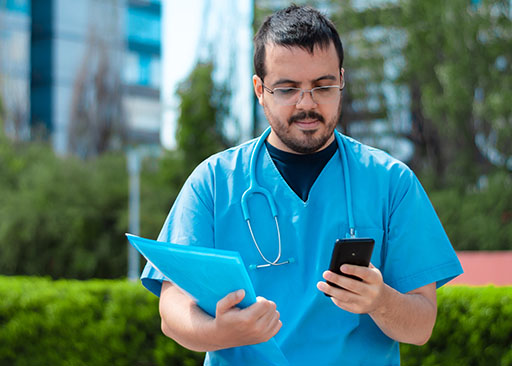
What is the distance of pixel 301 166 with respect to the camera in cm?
190

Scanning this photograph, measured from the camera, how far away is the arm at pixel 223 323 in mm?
1479

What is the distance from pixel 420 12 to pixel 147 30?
24415 mm

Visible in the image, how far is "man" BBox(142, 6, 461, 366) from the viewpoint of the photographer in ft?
5.66

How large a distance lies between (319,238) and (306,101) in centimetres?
36

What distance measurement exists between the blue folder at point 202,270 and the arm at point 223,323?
0.08 ft

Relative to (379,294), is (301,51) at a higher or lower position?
higher

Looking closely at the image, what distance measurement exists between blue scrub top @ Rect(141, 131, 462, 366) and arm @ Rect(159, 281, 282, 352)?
0.16m

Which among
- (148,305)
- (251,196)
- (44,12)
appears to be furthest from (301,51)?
(44,12)

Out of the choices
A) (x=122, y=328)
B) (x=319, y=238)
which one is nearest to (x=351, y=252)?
(x=319, y=238)

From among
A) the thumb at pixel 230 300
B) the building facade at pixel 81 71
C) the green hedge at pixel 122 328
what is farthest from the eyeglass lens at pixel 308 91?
the building facade at pixel 81 71

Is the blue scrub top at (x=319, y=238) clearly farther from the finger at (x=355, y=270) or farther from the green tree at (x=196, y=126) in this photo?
the green tree at (x=196, y=126)

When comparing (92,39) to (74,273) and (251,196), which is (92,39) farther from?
(251,196)

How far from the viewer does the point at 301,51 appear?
1.73m

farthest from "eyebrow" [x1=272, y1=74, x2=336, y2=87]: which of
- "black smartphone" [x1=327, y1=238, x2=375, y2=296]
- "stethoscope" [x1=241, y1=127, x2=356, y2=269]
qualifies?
"black smartphone" [x1=327, y1=238, x2=375, y2=296]
